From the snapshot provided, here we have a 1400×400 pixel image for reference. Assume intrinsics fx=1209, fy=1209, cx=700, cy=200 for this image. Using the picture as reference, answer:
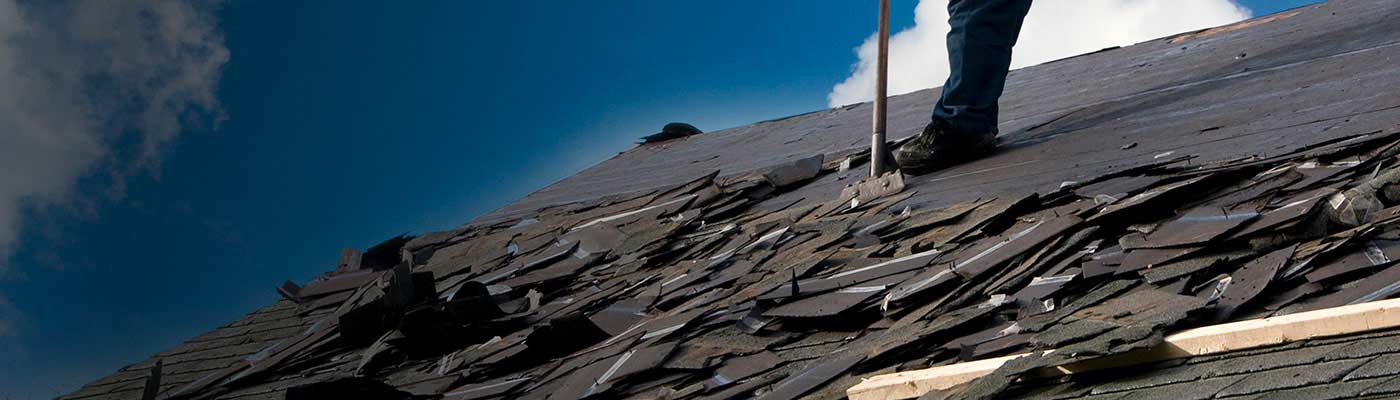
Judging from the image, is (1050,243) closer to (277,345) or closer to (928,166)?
(928,166)

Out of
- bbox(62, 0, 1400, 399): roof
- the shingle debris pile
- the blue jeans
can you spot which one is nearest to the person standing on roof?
the blue jeans

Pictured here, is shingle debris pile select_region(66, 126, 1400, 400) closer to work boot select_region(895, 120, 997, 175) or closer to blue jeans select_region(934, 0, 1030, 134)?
work boot select_region(895, 120, 997, 175)

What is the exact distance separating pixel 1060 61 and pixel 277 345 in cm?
628

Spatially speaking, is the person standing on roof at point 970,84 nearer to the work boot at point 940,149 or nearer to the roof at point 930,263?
the work boot at point 940,149

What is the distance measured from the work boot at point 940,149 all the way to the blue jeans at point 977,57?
0.04 meters

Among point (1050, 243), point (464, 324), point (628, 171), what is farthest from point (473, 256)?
point (1050, 243)

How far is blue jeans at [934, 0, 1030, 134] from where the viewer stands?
5.43m

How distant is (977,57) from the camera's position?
5.54 metres

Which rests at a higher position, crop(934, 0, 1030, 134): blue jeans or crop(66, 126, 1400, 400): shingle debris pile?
crop(934, 0, 1030, 134): blue jeans

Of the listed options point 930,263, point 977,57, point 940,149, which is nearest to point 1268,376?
point 930,263

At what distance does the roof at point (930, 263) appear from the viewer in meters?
2.83

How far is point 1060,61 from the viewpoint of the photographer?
9.50 meters

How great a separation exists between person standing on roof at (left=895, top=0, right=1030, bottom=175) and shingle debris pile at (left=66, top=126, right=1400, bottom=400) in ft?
1.30

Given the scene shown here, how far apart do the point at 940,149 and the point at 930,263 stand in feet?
6.22
